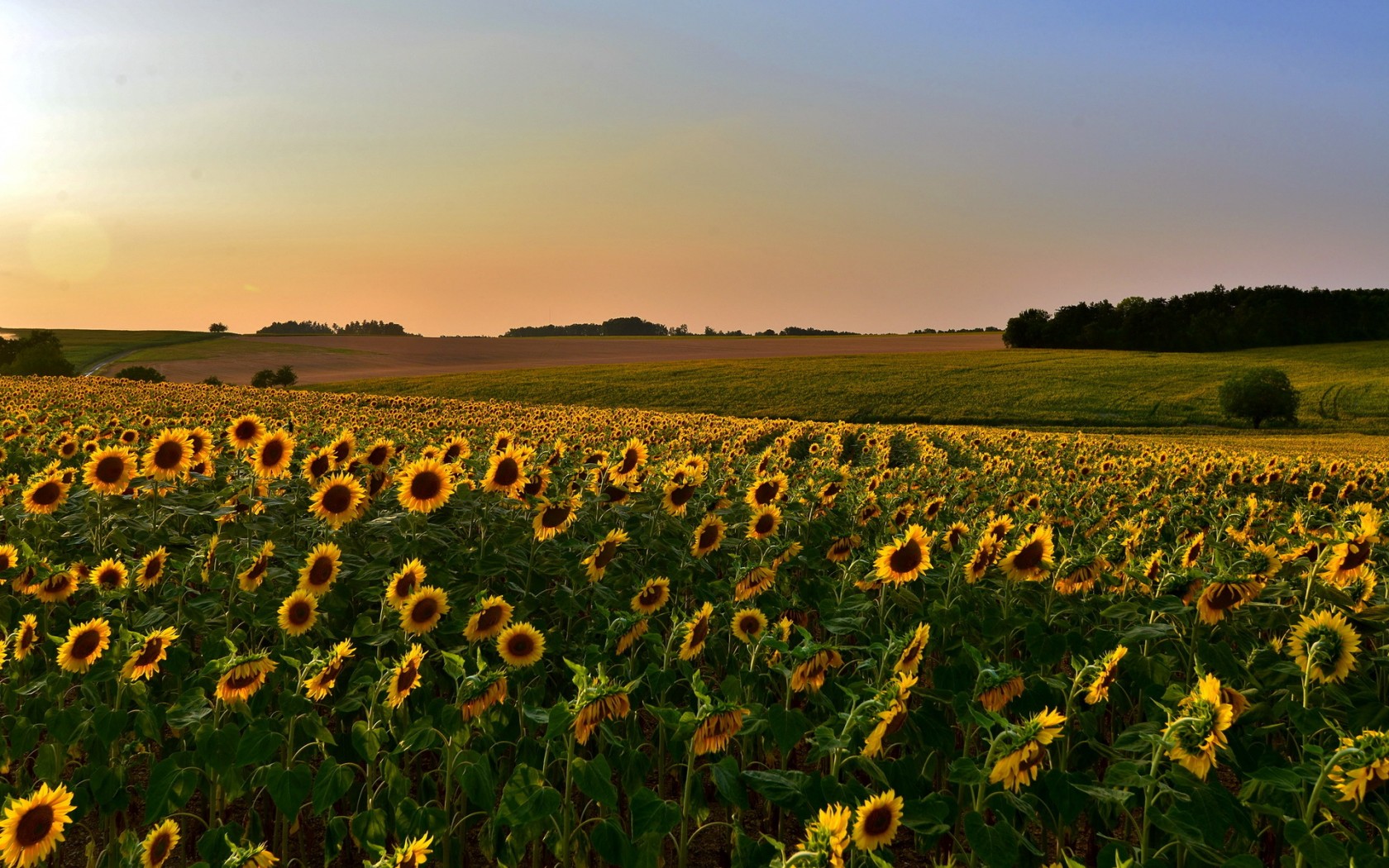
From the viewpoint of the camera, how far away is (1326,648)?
3.46 metres

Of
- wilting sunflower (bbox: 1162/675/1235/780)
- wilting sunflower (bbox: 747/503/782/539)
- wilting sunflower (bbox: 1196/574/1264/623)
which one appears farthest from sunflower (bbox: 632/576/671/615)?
wilting sunflower (bbox: 1196/574/1264/623)

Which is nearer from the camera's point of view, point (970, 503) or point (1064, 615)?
point (1064, 615)

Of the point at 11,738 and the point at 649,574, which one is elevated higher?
the point at 649,574

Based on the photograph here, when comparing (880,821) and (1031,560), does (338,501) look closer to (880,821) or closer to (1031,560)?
(880,821)

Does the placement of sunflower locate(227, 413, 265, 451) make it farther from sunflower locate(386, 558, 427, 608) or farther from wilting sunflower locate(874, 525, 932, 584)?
wilting sunflower locate(874, 525, 932, 584)

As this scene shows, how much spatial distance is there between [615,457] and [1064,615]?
131 inches

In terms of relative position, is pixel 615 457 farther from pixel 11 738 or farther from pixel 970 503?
pixel 970 503

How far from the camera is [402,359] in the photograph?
91688mm

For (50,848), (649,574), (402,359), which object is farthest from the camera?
(402,359)

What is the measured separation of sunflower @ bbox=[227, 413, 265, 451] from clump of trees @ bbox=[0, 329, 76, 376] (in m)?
80.4

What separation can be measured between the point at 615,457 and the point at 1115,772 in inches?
168

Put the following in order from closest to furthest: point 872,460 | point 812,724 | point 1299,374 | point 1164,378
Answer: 1. point 812,724
2. point 872,460
3. point 1164,378
4. point 1299,374

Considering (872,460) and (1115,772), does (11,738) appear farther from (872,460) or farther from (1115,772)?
(872,460)

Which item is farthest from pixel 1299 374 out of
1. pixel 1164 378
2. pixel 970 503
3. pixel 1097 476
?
pixel 970 503
